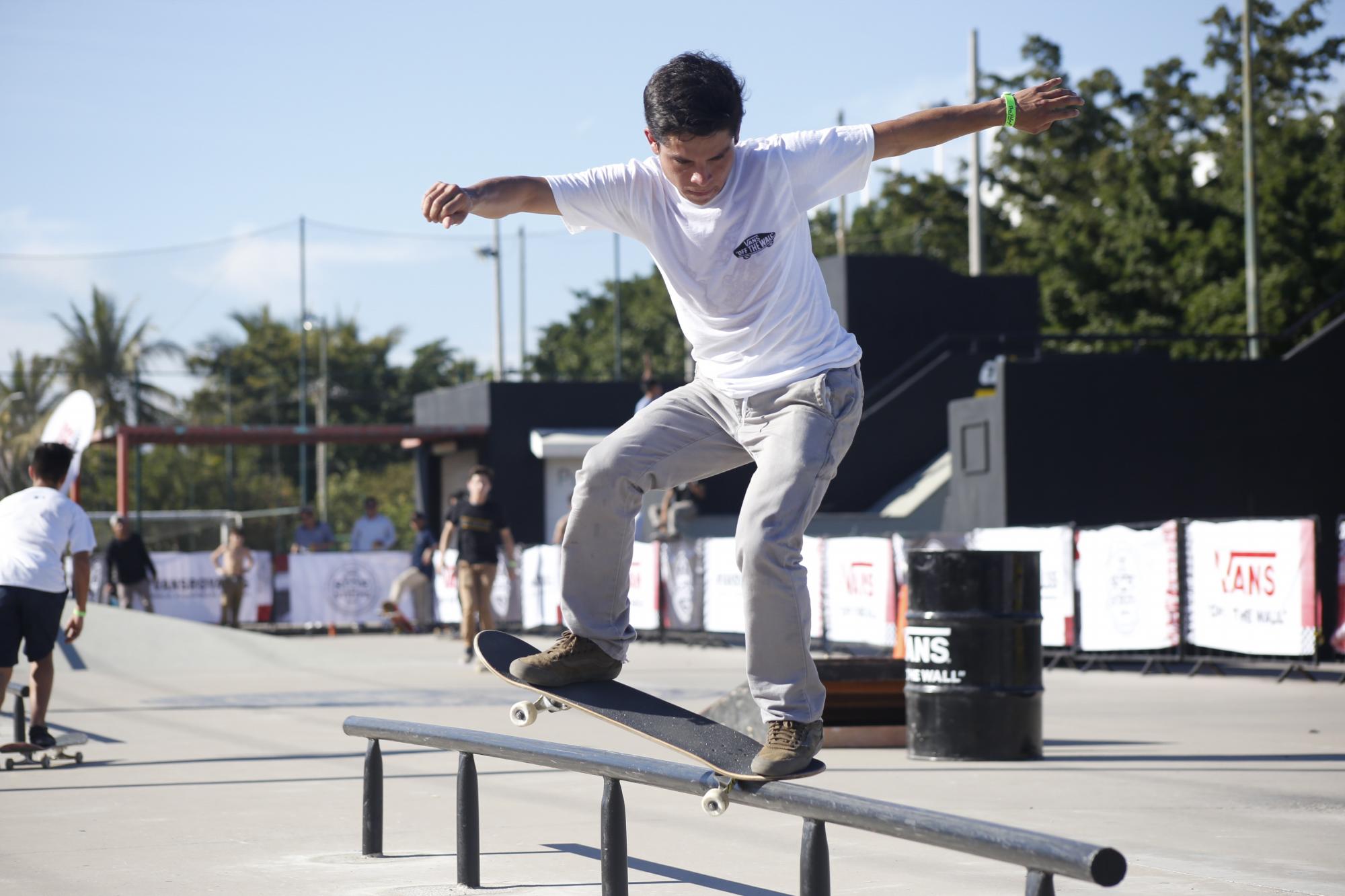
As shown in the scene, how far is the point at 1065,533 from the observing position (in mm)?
15375

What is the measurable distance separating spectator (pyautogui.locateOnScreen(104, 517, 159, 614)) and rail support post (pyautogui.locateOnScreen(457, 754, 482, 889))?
18291mm

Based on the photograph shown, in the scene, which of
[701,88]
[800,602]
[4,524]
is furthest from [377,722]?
[4,524]

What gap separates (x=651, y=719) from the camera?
4688mm

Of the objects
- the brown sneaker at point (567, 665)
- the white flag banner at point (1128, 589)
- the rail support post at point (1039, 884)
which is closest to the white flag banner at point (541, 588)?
the white flag banner at point (1128, 589)

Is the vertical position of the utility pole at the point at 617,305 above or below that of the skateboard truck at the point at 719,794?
above

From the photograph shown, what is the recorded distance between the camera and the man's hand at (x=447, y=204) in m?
4.27

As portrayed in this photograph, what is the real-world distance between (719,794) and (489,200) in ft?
6.00

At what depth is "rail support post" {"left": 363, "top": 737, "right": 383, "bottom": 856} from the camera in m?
6.08

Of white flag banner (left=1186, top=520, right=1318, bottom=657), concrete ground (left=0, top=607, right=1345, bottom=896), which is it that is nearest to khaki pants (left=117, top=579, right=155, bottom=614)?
concrete ground (left=0, top=607, right=1345, bottom=896)

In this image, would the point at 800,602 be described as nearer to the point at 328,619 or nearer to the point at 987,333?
the point at 328,619

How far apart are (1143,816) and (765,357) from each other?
11.5 feet

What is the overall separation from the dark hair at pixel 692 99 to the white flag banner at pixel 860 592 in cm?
1244

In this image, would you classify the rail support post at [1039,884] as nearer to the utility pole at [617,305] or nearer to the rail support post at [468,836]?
the rail support post at [468,836]

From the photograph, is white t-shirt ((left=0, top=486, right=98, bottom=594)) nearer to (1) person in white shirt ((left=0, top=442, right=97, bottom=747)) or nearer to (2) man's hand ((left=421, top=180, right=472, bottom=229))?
(1) person in white shirt ((left=0, top=442, right=97, bottom=747))
